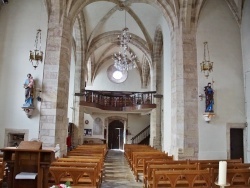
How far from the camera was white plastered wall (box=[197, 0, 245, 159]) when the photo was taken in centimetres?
841

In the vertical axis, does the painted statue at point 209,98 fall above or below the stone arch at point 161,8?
below

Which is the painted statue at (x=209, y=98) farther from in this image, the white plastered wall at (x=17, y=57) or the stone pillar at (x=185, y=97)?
the white plastered wall at (x=17, y=57)

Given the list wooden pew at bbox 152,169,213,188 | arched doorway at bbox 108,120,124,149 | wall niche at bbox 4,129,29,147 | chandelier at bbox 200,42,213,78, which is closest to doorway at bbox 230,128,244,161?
chandelier at bbox 200,42,213,78

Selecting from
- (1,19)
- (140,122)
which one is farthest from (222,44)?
(140,122)

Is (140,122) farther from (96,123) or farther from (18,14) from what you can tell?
(18,14)

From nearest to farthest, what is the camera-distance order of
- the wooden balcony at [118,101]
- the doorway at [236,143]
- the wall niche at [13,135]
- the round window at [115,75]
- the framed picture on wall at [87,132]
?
the wall niche at [13,135], the doorway at [236,143], the wooden balcony at [118,101], the framed picture on wall at [87,132], the round window at [115,75]

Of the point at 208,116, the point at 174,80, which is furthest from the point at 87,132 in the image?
the point at 208,116

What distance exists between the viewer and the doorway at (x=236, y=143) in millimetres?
8578

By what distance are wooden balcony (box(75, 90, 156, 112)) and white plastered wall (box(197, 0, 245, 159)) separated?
5.68 m

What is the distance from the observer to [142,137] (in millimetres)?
19969

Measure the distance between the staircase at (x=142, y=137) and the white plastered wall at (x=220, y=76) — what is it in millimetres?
11534

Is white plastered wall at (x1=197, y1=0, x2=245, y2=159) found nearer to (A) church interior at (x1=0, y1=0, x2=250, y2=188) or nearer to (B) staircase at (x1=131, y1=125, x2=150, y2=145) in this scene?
(A) church interior at (x1=0, y1=0, x2=250, y2=188)

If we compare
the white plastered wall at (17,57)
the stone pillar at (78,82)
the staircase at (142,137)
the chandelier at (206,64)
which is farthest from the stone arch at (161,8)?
the staircase at (142,137)

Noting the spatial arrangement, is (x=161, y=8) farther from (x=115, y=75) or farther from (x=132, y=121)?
(x=132, y=121)
